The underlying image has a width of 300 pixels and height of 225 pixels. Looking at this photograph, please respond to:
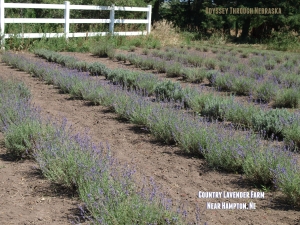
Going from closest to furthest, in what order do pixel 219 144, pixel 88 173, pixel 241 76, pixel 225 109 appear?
pixel 88 173
pixel 219 144
pixel 225 109
pixel 241 76

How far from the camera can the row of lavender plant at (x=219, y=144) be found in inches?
177

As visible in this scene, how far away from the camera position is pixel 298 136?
19.5 ft

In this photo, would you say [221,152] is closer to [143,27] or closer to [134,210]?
[134,210]

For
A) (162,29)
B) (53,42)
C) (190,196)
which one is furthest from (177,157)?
(162,29)

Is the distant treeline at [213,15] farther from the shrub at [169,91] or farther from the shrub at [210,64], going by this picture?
the shrub at [169,91]

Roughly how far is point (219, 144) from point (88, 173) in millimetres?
1724

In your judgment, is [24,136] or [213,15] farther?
[213,15]

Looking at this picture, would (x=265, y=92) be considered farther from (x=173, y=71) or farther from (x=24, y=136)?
(x=24, y=136)

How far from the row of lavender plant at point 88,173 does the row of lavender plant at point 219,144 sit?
1023mm

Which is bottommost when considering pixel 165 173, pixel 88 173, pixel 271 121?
pixel 165 173

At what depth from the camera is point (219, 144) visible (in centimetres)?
529

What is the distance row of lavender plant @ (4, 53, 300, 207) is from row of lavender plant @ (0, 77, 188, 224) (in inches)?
40.3

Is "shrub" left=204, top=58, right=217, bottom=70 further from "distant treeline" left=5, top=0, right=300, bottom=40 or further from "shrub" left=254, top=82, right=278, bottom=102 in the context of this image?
"distant treeline" left=5, top=0, right=300, bottom=40

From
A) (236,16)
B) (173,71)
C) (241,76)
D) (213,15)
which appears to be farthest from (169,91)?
(213,15)
